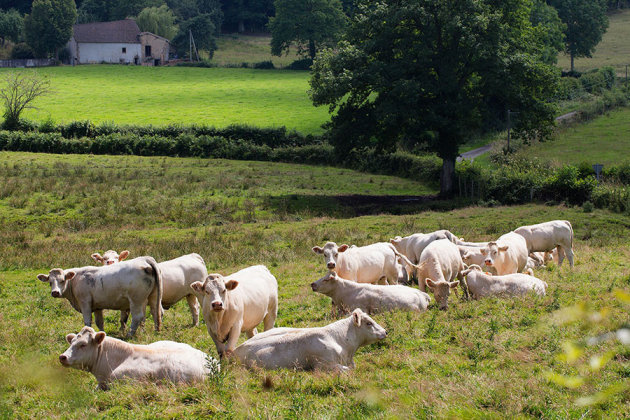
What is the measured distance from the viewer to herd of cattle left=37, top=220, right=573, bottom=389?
9.79 meters

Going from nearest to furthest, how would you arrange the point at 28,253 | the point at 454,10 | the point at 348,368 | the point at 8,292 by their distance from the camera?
the point at 348,368
the point at 8,292
the point at 28,253
the point at 454,10

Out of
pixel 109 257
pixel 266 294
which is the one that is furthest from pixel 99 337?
pixel 109 257

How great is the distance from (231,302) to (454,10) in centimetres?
3147

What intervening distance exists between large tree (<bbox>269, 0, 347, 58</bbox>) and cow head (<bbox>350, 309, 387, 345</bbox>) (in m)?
92.5

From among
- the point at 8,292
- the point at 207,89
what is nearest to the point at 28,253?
the point at 8,292

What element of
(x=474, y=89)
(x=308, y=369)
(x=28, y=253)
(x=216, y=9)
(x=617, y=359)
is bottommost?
(x=28, y=253)

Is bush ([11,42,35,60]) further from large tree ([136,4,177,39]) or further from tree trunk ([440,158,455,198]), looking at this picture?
tree trunk ([440,158,455,198])

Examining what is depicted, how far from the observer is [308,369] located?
10.1 meters

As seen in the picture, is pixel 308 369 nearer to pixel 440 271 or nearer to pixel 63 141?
pixel 440 271

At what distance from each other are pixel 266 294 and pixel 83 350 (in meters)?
3.57

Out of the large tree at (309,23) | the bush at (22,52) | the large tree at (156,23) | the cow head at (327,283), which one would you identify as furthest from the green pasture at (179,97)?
the cow head at (327,283)

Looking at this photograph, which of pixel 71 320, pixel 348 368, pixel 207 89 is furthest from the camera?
pixel 207 89

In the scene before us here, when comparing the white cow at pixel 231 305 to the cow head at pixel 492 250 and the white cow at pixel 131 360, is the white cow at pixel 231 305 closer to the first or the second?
the white cow at pixel 131 360

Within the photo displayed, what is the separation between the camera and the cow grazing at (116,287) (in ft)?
42.6
